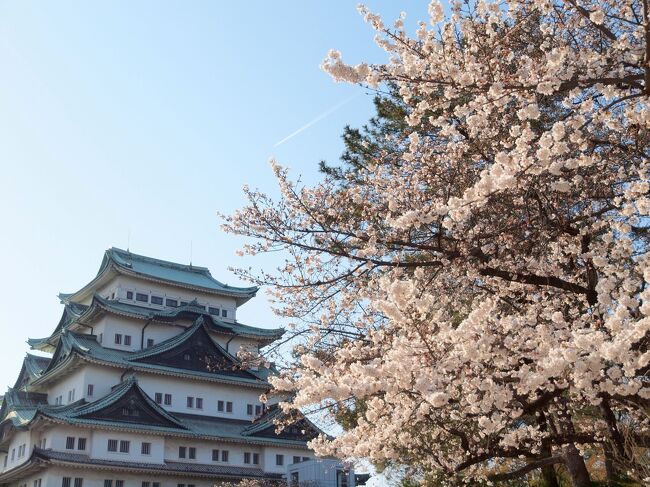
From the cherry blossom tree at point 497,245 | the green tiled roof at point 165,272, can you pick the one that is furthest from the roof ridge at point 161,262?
the cherry blossom tree at point 497,245

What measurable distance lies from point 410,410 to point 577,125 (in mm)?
3804

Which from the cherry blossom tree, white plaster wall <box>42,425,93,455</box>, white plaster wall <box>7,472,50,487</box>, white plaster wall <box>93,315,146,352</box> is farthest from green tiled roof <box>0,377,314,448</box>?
the cherry blossom tree

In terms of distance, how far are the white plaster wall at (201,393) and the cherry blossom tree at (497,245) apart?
25027mm

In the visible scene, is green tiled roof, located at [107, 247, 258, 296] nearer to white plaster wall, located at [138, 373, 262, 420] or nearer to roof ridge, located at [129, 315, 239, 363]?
roof ridge, located at [129, 315, 239, 363]

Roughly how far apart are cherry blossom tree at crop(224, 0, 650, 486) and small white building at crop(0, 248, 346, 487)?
783 inches

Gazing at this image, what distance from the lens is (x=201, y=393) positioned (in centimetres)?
3491

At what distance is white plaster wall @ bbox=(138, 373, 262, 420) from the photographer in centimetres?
3362

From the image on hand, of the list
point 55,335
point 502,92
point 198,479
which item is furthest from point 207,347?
point 502,92

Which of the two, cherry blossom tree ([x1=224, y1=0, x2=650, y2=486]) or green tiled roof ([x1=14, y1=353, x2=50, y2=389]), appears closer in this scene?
cherry blossom tree ([x1=224, y1=0, x2=650, y2=486])

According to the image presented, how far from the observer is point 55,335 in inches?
1564

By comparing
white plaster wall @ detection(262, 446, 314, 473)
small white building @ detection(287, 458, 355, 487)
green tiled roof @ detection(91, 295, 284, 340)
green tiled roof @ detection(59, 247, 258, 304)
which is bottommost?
small white building @ detection(287, 458, 355, 487)

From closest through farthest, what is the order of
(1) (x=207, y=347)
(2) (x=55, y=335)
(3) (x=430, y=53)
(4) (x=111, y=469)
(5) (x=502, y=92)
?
(5) (x=502, y=92) → (3) (x=430, y=53) → (4) (x=111, y=469) → (1) (x=207, y=347) → (2) (x=55, y=335)

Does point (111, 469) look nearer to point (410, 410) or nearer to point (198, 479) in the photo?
point (198, 479)

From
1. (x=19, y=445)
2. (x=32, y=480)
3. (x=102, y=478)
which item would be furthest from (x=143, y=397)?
(x=19, y=445)
